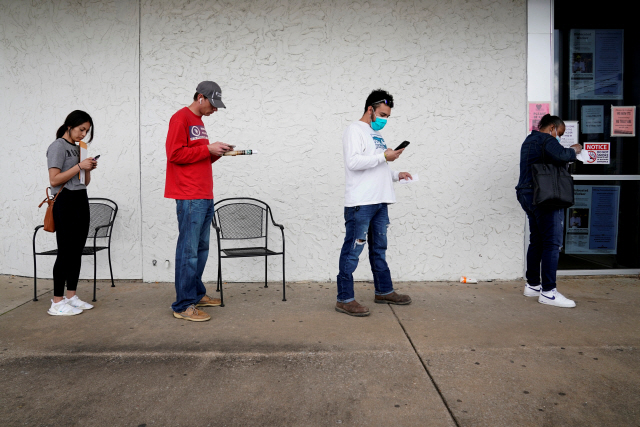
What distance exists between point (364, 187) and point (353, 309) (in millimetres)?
1025

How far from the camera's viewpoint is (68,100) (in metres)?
5.20

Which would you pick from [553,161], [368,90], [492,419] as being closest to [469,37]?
[368,90]

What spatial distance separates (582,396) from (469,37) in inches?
152

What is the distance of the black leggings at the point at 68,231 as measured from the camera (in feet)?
13.1

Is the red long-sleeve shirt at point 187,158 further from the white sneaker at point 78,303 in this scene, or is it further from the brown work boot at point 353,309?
the brown work boot at point 353,309

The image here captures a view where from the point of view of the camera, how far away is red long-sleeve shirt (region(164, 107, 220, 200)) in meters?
3.75

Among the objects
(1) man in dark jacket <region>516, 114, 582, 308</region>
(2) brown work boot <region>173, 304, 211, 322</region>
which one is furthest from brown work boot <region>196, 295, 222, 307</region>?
(1) man in dark jacket <region>516, 114, 582, 308</region>

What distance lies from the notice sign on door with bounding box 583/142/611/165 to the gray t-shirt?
5.20 metres

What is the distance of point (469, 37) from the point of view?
17.0ft

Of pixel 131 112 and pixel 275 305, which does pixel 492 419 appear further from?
pixel 131 112

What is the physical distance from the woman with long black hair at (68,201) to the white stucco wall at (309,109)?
43.2 inches

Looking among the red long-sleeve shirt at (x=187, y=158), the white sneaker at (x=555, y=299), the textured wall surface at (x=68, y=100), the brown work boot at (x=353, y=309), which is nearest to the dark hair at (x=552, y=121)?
the white sneaker at (x=555, y=299)

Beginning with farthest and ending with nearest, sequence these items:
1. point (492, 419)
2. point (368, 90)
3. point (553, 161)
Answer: point (368, 90) → point (553, 161) → point (492, 419)

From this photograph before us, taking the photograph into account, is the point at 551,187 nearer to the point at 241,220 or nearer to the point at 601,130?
the point at 601,130
